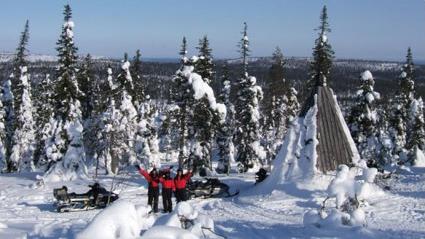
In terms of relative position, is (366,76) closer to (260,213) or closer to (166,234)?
(260,213)

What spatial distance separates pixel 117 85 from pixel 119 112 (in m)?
1.96

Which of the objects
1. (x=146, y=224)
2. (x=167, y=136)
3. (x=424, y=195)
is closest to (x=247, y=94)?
(x=424, y=195)

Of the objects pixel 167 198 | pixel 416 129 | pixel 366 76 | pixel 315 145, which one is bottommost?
pixel 167 198

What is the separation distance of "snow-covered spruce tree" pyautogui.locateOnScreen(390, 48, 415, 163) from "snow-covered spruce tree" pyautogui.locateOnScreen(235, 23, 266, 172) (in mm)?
11022

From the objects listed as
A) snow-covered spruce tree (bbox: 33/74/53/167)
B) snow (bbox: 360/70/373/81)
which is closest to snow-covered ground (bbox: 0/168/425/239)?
snow (bbox: 360/70/373/81)

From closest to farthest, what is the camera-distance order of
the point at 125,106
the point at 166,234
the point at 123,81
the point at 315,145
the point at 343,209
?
the point at 166,234 → the point at 343,209 → the point at 315,145 → the point at 125,106 → the point at 123,81

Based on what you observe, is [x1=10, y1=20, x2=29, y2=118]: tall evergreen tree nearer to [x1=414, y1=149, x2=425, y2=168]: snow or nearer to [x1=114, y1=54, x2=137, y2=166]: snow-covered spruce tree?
[x1=114, y1=54, x2=137, y2=166]: snow-covered spruce tree

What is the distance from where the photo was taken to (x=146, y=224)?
9.15 m

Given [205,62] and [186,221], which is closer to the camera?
[186,221]

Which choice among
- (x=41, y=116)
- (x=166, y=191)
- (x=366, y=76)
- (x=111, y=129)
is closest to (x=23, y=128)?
(x=41, y=116)

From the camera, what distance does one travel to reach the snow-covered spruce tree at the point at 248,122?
40.3 metres

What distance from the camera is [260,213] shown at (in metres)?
18.4

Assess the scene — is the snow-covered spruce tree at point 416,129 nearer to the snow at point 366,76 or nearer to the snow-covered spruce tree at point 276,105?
the snow at point 366,76

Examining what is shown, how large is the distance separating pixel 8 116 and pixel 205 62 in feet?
63.6
